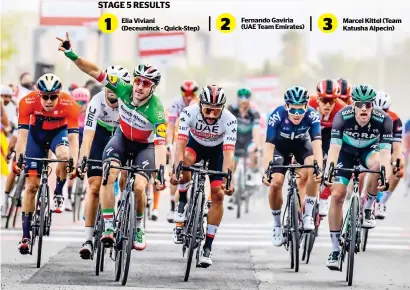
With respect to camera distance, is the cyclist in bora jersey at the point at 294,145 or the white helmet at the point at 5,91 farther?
the white helmet at the point at 5,91

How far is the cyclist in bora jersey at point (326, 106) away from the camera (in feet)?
50.1

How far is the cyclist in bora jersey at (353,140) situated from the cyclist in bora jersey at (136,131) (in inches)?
72.1

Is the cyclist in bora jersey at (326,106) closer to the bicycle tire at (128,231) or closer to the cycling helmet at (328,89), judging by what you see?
the cycling helmet at (328,89)

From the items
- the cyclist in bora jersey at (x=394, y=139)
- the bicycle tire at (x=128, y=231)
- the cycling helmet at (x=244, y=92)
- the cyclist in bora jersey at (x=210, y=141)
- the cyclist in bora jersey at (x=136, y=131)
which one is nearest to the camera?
the bicycle tire at (x=128, y=231)

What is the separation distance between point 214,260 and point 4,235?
3479mm

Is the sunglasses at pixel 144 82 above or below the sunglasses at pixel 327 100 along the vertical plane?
above

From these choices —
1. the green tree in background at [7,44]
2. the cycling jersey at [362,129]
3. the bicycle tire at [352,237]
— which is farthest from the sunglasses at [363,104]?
the green tree in background at [7,44]

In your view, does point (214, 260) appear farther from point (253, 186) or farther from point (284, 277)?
point (253, 186)

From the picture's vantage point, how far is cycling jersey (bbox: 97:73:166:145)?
40.5ft

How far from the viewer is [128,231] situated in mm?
11742

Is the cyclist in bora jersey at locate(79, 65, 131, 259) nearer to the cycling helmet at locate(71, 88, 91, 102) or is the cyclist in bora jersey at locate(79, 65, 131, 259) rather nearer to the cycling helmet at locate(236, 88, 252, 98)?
the cycling helmet at locate(71, 88, 91, 102)

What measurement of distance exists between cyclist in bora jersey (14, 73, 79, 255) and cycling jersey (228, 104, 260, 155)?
7.35 m

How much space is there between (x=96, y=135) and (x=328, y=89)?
3.15 metres

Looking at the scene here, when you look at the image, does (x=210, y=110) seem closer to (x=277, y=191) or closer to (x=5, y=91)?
(x=277, y=191)
